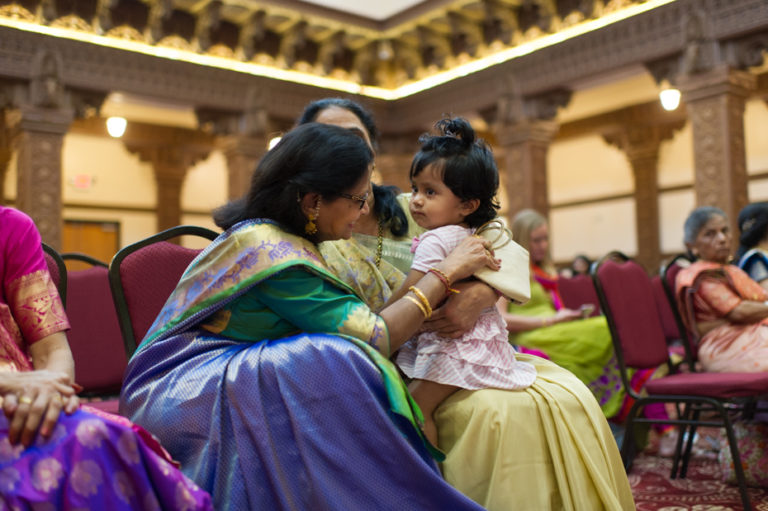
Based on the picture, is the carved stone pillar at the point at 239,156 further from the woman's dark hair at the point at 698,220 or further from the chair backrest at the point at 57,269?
the chair backrest at the point at 57,269

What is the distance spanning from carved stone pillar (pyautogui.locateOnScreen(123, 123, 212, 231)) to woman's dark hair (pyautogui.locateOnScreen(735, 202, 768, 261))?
10.2m

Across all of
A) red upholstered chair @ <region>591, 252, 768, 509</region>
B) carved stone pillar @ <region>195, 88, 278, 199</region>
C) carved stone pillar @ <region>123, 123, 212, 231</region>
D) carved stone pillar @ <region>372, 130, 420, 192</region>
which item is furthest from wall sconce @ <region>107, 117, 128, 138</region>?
red upholstered chair @ <region>591, 252, 768, 509</region>

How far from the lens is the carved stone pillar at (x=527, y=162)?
10398 mm

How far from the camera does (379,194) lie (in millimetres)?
2490

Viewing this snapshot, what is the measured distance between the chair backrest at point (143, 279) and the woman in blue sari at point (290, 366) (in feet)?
1.36

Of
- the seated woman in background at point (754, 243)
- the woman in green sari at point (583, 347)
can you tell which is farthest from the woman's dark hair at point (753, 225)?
the woman in green sari at point (583, 347)

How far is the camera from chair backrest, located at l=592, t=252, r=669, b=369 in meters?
3.26

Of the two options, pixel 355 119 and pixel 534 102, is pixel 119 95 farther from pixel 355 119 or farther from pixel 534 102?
pixel 355 119

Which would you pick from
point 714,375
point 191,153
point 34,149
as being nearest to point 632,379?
point 714,375

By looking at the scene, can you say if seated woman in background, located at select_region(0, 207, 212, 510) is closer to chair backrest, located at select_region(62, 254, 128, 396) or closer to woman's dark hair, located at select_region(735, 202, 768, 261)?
chair backrest, located at select_region(62, 254, 128, 396)

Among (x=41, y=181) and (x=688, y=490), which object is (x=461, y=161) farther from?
(x=41, y=181)

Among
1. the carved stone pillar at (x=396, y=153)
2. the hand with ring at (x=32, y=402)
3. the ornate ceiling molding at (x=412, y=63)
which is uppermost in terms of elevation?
the ornate ceiling molding at (x=412, y=63)

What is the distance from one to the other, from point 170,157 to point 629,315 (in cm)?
1107

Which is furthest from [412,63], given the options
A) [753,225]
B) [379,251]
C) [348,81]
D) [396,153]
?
[379,251]
